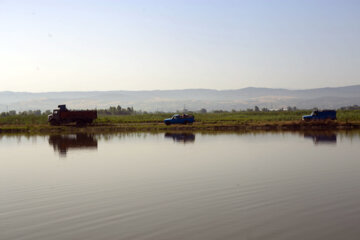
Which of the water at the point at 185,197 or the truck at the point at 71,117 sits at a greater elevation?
the truck at the point at 71,117

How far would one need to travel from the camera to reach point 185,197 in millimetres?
14281

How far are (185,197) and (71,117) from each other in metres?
50.4

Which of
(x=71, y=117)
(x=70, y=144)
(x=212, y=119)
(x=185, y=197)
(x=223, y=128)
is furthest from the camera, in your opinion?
(x=212, y=119)

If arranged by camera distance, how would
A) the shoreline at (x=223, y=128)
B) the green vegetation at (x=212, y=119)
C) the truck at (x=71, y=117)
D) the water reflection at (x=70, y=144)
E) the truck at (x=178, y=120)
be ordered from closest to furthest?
the water reflection at (x=70, y=144)
the shoreline at (x=223, y=128)
the truck at (x=178, y=120)
the green vegetation at (x=212, y=119)
the truck at (x=71, y=117)

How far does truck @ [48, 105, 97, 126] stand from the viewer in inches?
2438

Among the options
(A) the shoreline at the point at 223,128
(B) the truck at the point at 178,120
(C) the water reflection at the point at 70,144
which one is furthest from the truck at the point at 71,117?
(C) the water reflection at the point at 70,144

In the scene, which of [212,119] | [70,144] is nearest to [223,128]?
[212,119]

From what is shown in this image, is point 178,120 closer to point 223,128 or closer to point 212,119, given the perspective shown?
point 223,128

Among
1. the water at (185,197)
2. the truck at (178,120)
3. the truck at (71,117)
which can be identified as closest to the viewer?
the water at (185,197)

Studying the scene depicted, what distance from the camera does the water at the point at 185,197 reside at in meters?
10.8

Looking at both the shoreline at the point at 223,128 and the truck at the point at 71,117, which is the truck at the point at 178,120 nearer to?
the shoreline at the point at 223,128

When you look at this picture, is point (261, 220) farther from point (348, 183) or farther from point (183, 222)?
point (348, 183)

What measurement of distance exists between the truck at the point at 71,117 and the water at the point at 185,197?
37.9 meters

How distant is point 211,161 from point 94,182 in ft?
23.8
